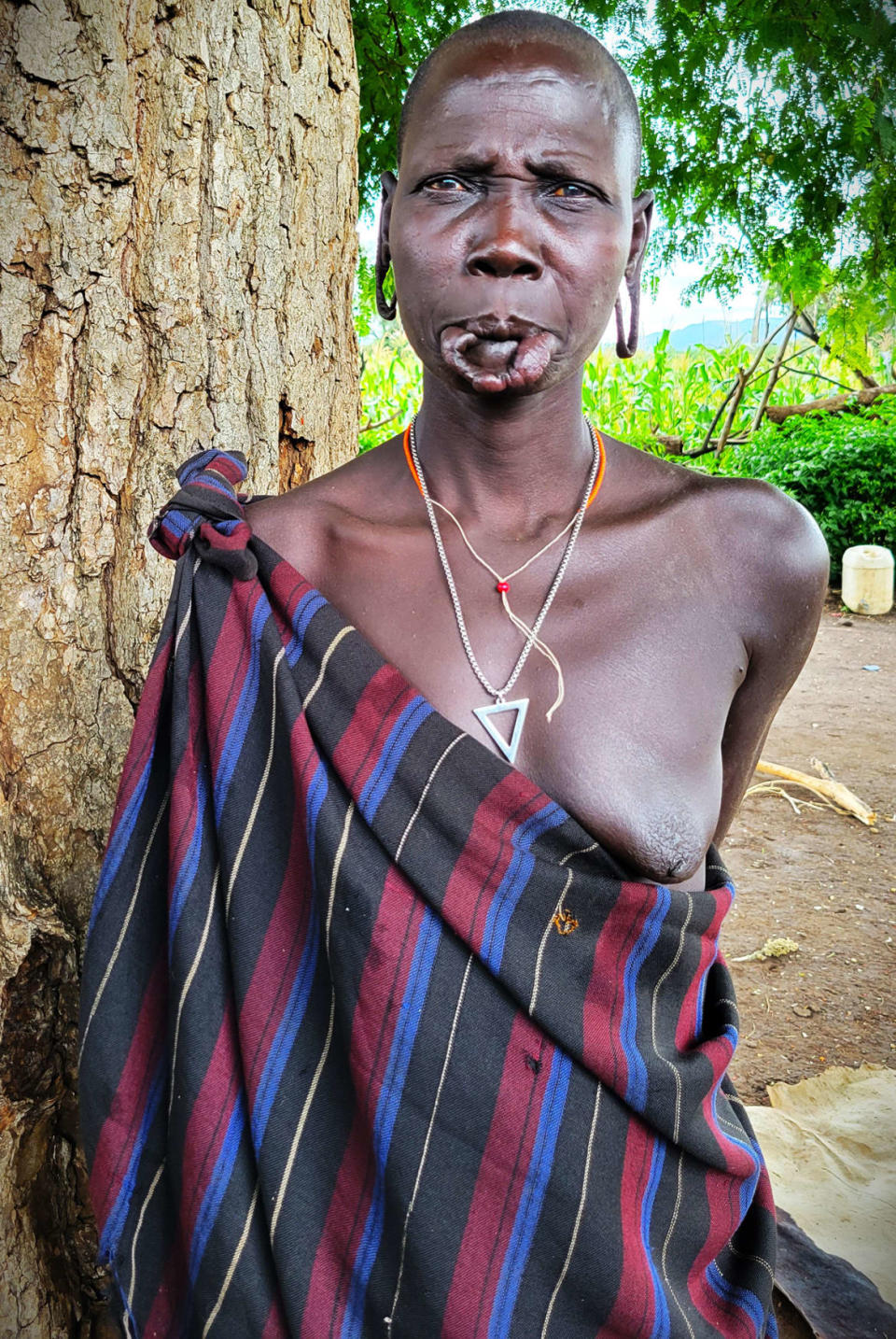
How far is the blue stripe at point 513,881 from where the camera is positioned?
1216 mm

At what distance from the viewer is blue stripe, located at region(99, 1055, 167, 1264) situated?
1.30 m

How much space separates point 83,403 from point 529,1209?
Result: 1.35 m

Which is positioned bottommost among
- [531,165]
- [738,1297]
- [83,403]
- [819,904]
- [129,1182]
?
[819,904]

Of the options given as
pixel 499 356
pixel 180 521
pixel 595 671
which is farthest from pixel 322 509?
pixel 595 671

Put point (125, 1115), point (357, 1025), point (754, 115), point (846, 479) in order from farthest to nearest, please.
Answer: point (846, 479)
point (754, 115)
point (125, 1115)
point (357, 1025)

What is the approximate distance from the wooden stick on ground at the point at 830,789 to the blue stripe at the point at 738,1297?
388 centimetres

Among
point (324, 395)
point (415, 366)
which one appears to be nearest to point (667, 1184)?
point (324, 395)

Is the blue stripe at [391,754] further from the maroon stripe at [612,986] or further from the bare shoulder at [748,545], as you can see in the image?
the bare shoulder at [748,545]

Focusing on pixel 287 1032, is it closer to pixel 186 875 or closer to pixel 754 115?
pixel 186 875

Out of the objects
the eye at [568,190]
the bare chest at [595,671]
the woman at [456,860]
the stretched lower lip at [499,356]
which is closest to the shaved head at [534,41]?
the woman at [456,860]

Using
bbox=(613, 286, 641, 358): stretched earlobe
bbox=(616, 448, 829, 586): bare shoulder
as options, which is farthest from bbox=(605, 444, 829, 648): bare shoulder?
bbox=(613, 286, 641, 358): stretched earlobe

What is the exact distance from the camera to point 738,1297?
4.79 feet

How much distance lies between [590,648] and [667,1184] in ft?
2.26

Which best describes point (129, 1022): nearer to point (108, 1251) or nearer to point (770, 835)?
point (108, 1251)
